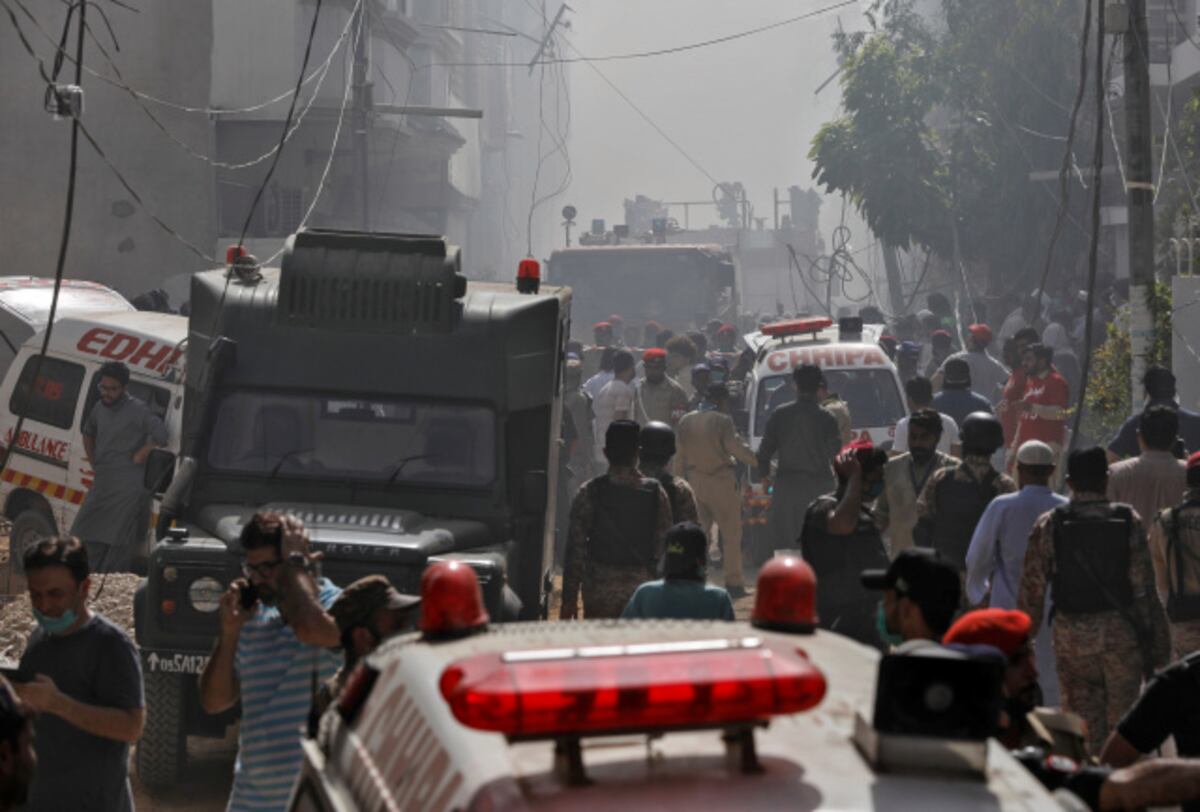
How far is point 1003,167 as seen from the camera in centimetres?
3766

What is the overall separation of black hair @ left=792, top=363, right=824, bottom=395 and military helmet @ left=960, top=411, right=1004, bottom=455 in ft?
15.9

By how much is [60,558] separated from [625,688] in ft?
10.8

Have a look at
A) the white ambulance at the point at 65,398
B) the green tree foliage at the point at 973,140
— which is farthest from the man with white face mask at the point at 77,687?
the green tree foliage at the point at 973,140

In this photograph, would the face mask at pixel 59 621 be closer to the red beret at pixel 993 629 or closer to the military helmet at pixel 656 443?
the red beret at pixel 993 629

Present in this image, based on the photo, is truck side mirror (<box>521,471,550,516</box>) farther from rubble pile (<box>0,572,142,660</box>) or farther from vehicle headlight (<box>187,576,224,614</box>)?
rubble pile (<box>0,572,142,660</box>)

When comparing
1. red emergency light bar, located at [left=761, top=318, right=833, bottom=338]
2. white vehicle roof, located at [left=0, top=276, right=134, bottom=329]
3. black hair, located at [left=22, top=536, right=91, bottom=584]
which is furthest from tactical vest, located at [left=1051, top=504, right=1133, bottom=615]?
white vehicle roof, located at [left=0, top=276, right=134, bottom=329]

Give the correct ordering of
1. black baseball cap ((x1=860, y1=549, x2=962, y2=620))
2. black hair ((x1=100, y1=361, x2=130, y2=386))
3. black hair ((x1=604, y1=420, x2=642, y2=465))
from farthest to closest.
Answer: black hair ((x1=100, y1=361, x2=130, y2=386)) < black hair ((x1=604, y1=420, x2=642, y2=465)) < black baseball cap ((x1=860, y1=549, x2=962, y2=620))

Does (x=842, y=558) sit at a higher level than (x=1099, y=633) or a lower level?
higher

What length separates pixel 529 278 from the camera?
1020 cm

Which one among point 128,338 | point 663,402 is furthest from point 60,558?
point 663,402

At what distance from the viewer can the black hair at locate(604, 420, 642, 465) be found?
9.47 m

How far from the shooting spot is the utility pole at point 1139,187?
14734 mm

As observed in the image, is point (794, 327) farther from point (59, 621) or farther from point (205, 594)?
point (59, 621)

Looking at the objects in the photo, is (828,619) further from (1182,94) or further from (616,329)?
(1182,94)
